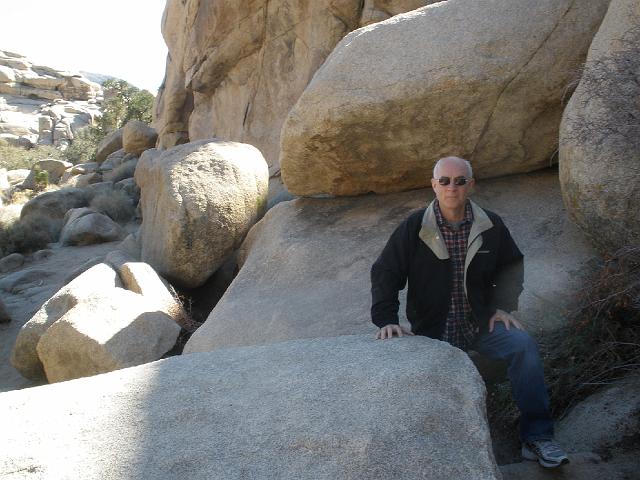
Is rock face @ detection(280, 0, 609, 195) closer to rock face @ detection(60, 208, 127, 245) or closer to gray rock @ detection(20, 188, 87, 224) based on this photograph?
rock face @ detection(60, 208, 127, 245)

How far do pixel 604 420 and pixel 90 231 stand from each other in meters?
10.0

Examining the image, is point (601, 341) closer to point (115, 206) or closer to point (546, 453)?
point (546, 453)

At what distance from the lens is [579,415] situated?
3.24m

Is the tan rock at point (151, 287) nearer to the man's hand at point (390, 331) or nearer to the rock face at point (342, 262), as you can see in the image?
the rock face at point (342, 262)

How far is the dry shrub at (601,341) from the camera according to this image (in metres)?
3.36

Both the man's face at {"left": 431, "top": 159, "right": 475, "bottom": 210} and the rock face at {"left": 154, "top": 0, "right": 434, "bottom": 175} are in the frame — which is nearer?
the man's face at {"left": 431, "top": 159, "right": 475, "bottom": 210}

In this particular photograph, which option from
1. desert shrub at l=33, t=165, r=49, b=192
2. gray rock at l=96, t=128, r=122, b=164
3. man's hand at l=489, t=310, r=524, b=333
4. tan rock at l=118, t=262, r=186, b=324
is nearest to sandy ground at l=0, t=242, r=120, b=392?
tan rock at l=118, t=262, r=186, b=324

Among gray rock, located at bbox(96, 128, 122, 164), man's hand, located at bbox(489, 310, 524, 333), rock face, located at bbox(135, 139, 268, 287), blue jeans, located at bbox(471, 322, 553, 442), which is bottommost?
gray rock, located at bbox(96, 128, 122, 164)

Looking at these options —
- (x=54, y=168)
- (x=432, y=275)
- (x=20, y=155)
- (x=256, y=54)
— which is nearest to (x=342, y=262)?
(x=432, y=275)

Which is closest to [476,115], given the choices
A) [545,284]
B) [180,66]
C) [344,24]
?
[545,284]

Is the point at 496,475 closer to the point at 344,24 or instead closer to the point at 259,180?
the point at 259,180

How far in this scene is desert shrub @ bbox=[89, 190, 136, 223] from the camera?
14.2 metres

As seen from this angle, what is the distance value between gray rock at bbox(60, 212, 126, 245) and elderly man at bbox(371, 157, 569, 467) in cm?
957

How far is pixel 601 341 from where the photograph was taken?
11.5 feet
